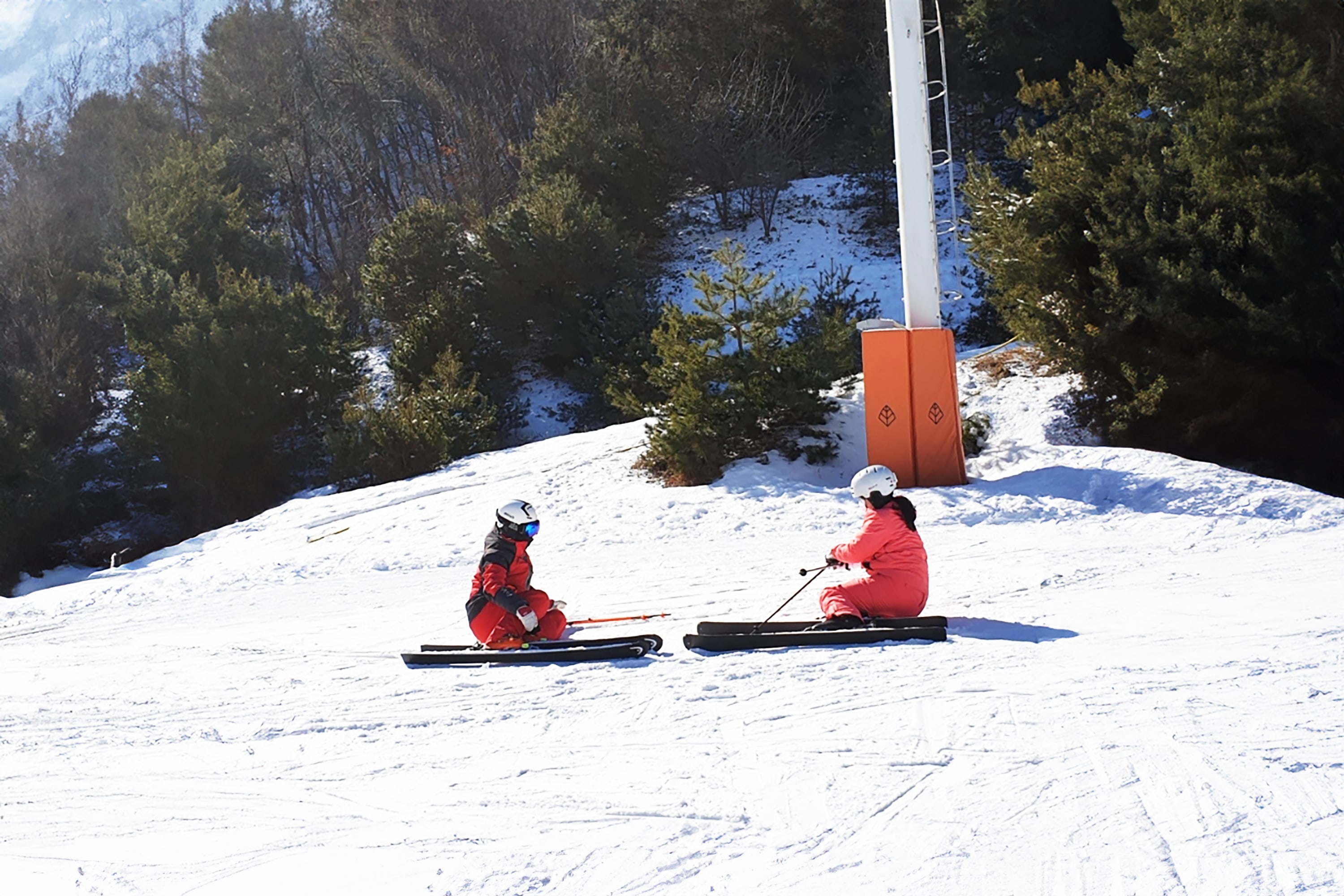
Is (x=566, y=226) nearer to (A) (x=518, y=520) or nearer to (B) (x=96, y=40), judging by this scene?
(A) (x=518, y=520)

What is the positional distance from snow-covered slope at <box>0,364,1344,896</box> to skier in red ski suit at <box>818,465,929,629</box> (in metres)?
0.47

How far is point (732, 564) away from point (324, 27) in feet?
125

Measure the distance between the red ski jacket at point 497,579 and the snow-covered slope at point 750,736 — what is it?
56 cm

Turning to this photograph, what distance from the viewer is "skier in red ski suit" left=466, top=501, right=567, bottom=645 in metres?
7.69

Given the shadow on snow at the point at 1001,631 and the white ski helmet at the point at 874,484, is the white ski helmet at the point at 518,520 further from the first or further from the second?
the shadow on snow at the point at 1001,631

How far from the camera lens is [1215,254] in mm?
13711

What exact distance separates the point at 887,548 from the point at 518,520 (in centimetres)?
251

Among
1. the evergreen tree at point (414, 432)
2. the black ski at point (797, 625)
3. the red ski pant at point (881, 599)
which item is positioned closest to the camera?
the black ski at point (797, 625)

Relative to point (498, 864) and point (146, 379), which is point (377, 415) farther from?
point (498, 864)

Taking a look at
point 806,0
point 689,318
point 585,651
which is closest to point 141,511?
point 689,318

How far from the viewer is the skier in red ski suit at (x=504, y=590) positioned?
769 centimetres

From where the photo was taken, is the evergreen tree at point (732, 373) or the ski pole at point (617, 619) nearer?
the ski pole at point (617, 619)

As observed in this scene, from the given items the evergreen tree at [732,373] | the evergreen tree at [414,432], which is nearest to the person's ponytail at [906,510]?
the evergreen tree at [732,373]

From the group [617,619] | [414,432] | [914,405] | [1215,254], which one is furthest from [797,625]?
[414,432]
